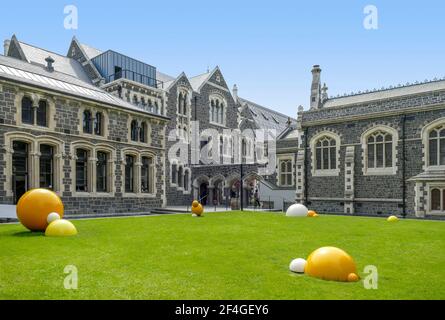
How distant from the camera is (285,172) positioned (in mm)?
34344

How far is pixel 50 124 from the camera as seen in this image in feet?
66.8

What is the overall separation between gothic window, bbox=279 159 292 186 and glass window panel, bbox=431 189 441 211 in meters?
13.0

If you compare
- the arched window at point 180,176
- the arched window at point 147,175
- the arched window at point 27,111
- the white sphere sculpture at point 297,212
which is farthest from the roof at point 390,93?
the arched window at point 27,111

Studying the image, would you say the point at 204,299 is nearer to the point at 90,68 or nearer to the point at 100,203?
the point at 100,203

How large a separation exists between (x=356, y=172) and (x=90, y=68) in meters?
27.8

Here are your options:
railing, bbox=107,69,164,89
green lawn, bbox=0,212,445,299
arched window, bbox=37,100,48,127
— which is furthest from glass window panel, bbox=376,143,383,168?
railing, bbox=107,69,164,89

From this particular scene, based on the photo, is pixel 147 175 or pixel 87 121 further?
pixel 147 175

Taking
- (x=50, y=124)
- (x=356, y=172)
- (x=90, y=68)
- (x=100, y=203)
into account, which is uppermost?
(x=90, y=68)

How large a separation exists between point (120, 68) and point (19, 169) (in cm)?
1873

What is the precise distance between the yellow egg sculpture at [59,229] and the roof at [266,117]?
40.5m

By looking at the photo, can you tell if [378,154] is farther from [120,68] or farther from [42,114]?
[120,68]

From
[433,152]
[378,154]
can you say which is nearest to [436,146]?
[433,152]

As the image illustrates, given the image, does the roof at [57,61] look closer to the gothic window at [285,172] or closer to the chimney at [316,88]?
the gothic window at [285,172]
